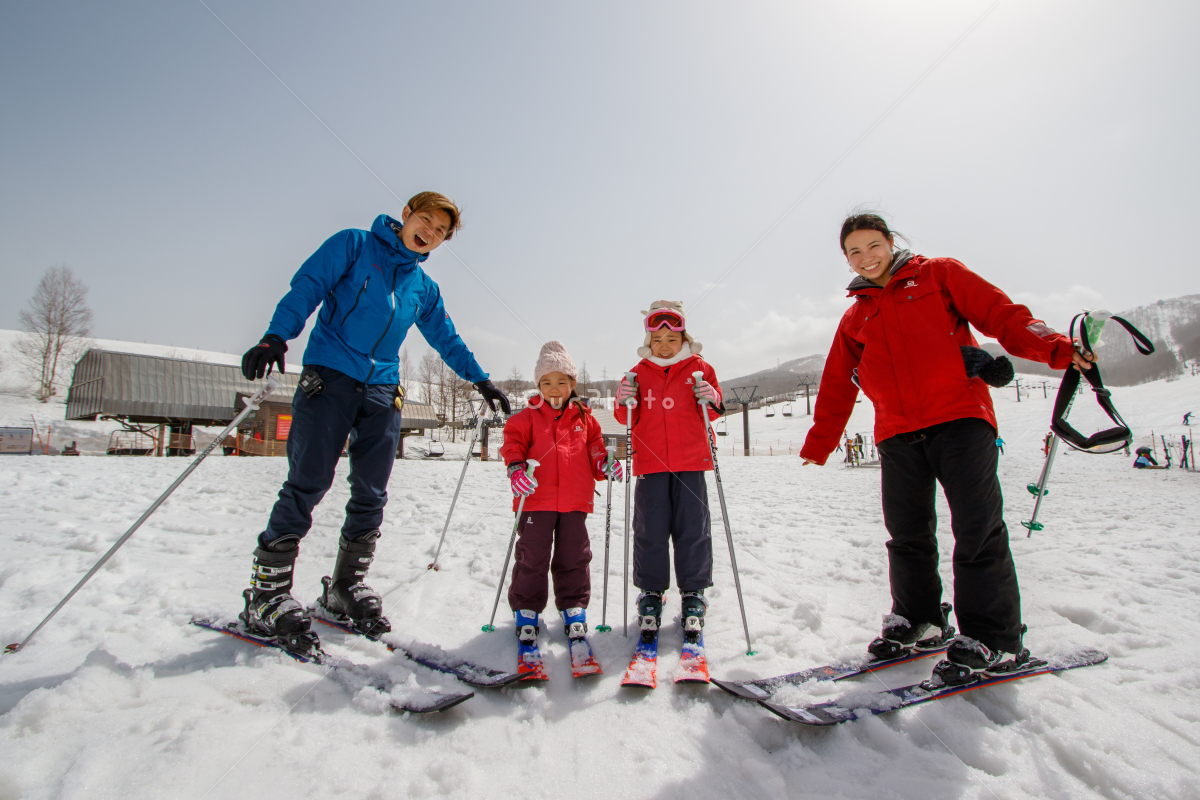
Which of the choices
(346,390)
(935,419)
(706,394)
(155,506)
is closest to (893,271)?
(935,419)

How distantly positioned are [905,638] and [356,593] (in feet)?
9.47

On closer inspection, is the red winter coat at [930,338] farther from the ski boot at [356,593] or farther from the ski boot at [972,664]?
the ski boot at [356,593]

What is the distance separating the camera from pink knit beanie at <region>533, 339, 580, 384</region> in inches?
128

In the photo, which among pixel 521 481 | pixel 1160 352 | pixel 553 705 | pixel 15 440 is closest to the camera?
pixel 553 705

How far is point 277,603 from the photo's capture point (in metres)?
2.31

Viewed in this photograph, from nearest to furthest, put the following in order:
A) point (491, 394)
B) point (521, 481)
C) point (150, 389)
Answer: point (521, 481)
point (491, 394)
point (150, 389)

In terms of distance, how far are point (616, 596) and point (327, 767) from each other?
7.52 ft

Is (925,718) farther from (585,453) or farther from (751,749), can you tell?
(585,453)

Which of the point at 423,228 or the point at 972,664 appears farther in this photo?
the point at 423,228

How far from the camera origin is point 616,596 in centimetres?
354

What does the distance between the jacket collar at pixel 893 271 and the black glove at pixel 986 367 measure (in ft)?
1.65

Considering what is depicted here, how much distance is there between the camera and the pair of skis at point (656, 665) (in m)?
2.10

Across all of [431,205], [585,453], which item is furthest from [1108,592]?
[431,205]

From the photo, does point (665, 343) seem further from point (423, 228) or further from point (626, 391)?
point (423, 228)
